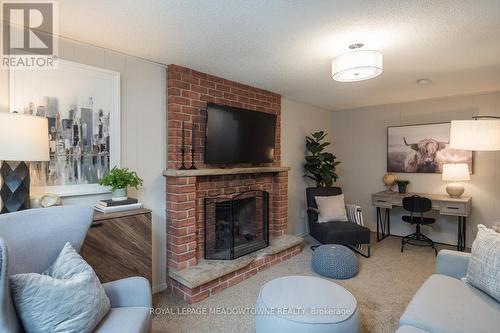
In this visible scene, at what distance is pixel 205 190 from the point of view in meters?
3.01

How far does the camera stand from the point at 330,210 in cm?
380

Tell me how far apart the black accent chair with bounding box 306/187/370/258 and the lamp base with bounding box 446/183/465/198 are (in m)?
1.38

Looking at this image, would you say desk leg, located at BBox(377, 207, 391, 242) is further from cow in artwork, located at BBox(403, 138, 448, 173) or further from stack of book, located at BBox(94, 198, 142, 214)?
stack of book, located at BBox(94, 198, 142, 214)

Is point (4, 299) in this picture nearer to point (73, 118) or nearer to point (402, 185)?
point (73, 118)

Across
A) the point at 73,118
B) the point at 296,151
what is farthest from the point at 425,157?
the point at 73,118

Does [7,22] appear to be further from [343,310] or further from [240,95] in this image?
[343,310]

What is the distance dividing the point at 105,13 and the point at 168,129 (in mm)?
1150

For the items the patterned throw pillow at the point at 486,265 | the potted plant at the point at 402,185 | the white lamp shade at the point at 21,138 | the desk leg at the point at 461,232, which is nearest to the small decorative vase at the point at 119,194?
the white lamp shade at the point at 21,138

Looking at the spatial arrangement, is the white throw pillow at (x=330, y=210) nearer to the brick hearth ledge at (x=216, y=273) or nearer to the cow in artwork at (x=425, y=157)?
the brick hearth ledge at (x=216, y=273)

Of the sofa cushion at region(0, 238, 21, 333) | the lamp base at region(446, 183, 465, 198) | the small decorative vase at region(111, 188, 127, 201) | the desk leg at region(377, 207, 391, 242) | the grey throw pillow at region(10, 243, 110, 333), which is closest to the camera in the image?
the sofa cushion at region(0, 238, 21, 333)

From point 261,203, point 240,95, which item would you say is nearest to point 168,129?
point 240,95

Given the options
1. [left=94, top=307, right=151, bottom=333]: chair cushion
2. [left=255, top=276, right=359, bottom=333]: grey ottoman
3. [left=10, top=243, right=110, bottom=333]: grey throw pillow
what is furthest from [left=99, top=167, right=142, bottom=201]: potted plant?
[left=255, top=276, right=359, bottom=333]: grey ottoman

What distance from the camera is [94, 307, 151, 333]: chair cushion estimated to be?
134cm

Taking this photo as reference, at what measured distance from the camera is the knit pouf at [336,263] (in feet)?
9.38
